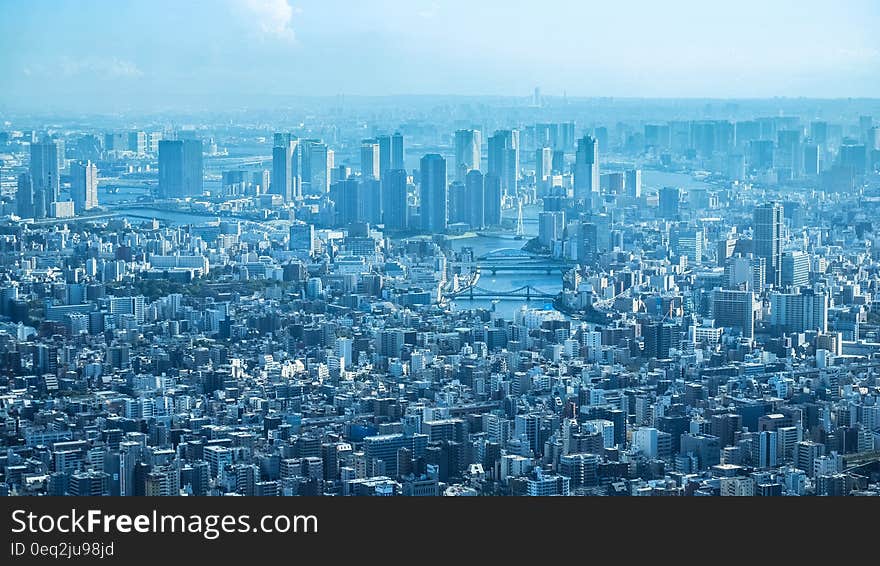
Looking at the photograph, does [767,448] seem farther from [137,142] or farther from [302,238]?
[302,238]

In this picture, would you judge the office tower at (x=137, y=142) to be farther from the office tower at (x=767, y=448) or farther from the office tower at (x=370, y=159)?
the office tower at (x=767, y=448)

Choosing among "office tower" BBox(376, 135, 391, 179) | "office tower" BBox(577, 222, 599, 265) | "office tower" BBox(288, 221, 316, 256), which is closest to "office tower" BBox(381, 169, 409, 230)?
"office tower" BBox(376, 135, 391, 179)

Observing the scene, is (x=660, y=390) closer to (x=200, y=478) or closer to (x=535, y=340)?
(x=535, y=340)

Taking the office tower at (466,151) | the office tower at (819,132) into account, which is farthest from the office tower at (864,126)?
the office tower at (466,151)

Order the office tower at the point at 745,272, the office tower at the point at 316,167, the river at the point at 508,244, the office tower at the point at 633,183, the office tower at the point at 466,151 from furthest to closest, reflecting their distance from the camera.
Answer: the office tower at the point at 633,183 < the office tower at the point at 316,167 < the office tower at the point at 466,151 < the office tower at the point at 745,272 < the river at the point at 508,244

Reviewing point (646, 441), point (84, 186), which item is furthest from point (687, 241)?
point (646, 441)

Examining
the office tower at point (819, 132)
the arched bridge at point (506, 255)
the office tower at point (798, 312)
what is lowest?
the office tower at point (798, 312)

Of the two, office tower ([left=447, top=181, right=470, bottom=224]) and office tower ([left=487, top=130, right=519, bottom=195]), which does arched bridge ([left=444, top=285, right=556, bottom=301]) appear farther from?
office tower ([left=447, top=181, right=470, bottom=224])

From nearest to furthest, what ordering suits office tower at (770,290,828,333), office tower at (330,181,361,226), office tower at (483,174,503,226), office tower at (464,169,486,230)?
office tower at (770,290,828,333)
office tower at (330,181,361,226)
office tower at (464,169,486,230)
office tower at (483,174,503,226)
